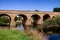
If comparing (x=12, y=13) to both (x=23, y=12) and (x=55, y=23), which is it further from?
(x=55, y=23)

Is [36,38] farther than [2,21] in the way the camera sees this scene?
No

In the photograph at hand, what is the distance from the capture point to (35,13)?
59.2 m

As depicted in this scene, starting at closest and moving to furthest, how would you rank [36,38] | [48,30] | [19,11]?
1. [36,38]
2. [48,30]
3. [19,11]

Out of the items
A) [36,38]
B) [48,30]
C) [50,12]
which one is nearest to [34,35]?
[36,38]

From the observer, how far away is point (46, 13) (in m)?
60.4

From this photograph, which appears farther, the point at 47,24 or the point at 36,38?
the point at 47,24

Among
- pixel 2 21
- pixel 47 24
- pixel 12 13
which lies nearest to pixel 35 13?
pixel 12 13

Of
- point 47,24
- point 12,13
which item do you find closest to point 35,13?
point 12,13

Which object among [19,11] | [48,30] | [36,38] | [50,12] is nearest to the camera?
[36,38]

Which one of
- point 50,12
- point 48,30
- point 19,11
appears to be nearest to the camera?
point 48,30

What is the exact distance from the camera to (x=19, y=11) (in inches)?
2250

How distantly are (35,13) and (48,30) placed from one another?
86.3 feet

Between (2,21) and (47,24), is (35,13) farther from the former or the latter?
(47,24)

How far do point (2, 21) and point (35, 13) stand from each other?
10793 millimetres
